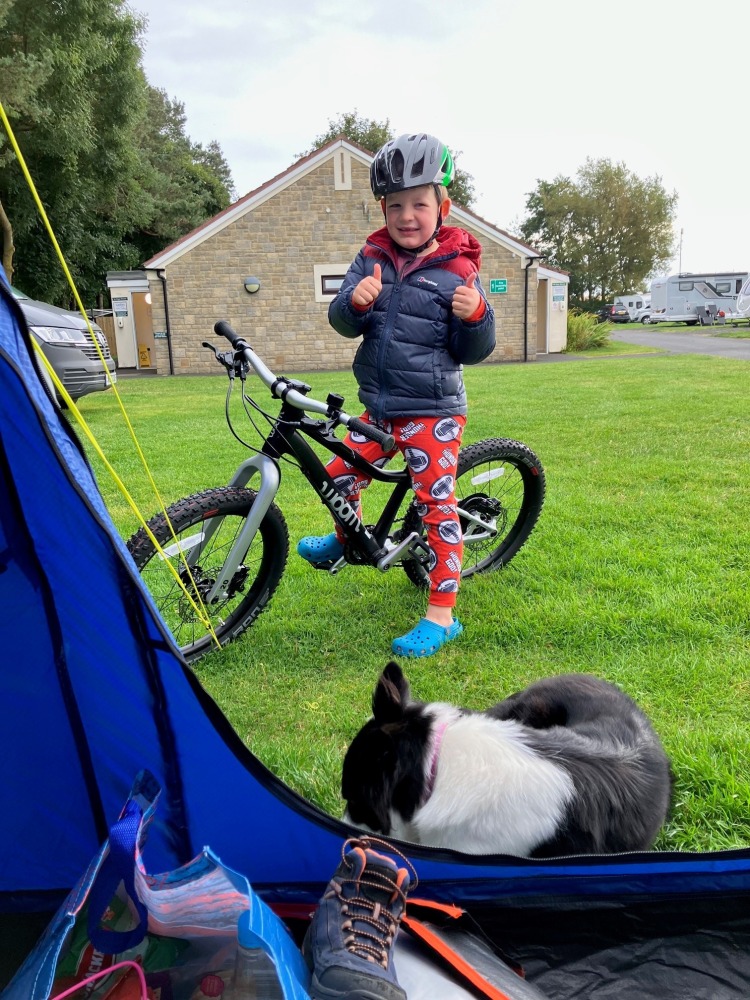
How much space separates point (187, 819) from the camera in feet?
4.83

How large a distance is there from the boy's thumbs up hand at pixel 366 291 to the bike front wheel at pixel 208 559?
2.61 feet

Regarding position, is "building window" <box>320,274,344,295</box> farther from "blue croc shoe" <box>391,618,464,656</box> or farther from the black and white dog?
the black and white dog

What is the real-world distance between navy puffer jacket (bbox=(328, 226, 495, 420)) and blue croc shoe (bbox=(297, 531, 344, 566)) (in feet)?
1.89

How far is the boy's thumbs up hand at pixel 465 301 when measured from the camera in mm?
2492

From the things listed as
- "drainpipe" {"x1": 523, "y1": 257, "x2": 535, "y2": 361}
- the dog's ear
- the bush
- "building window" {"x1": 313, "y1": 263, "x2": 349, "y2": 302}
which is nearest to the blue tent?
the dog's ear

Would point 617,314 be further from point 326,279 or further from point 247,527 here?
point 247,527

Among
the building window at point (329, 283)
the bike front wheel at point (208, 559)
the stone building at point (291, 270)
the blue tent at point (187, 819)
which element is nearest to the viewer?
the blue tent at point (187, 819)

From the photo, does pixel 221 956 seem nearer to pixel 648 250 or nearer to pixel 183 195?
pixel 183 195

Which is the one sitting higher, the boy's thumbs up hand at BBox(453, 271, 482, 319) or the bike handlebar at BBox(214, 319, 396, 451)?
the boy's thumbs up hand at BBox(453, 271, 482, 319)

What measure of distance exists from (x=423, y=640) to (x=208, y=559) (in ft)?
2.87

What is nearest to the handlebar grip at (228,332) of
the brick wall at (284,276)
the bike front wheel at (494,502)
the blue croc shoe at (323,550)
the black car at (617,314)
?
the blue croc shoe at (323,550)

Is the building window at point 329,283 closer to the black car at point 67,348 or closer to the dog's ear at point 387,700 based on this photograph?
the black car at point 67,348

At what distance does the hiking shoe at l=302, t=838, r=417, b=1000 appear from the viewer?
112 cm

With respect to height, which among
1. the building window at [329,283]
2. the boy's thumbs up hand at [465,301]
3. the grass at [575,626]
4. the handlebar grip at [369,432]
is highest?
the building window at [329,283]
